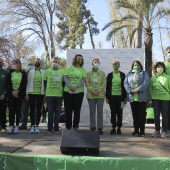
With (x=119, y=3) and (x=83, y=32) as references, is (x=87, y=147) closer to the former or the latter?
(x=119, y=3)

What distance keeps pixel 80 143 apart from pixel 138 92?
2401 mm

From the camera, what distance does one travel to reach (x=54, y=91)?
6.98 meters

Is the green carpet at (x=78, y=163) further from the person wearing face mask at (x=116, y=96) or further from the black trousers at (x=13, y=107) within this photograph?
the person wearing face mask at (x=116, y=96)

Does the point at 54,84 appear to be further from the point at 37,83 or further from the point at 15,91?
the point at 15,91

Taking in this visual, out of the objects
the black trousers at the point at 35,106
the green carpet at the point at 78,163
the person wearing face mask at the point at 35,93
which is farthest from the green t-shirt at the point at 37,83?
the green carpet at the point at 78,163

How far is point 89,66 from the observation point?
10.1 metres

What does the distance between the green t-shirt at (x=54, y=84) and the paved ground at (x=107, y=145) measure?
3.38ft

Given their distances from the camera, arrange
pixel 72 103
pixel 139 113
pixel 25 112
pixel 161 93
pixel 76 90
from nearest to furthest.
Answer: pixel 161 93 < pixel 139 113 < pixel 76 90 < pixel 72 103 < pixel 25 112

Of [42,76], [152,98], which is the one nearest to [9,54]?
[42,76]

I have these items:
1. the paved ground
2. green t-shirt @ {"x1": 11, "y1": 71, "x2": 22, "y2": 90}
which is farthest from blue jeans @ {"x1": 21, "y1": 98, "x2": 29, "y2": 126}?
the paved ground

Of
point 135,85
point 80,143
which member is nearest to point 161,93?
point 135,85

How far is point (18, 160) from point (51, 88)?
300cm

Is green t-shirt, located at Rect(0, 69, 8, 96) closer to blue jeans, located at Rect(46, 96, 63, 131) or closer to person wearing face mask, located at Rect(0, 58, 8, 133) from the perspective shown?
person wearing face mask, located at Rect(0, 58, 8, 133)

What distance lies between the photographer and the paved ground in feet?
16.3
